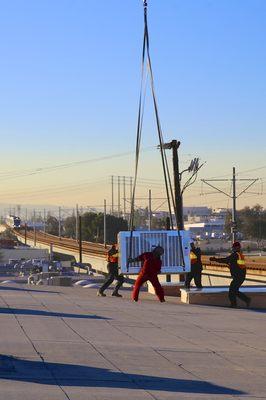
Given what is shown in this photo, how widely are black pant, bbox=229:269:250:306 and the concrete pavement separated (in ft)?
6.26

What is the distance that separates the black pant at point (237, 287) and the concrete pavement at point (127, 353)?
6.26 ft

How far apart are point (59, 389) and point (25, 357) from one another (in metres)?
1.95

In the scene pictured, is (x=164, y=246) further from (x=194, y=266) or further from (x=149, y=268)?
(x=149, y=268)

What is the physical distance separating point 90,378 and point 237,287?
12.3 metres

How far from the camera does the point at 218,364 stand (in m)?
10.9

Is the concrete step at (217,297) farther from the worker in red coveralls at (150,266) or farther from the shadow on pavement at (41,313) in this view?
the shadow on pavement at (41,313)

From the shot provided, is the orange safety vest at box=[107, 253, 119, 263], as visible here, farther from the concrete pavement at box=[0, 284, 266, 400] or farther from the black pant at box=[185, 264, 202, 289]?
the concrete pavement at box=[0, 284, 266, 400]

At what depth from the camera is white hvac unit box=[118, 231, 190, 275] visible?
22297mm

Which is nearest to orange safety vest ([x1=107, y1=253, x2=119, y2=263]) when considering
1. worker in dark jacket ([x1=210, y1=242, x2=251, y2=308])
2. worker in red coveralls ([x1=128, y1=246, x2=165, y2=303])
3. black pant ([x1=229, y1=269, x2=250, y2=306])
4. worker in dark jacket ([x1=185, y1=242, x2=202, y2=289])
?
worker in dark jacket ([x1=185, y1=242, x2=202, y2=289])

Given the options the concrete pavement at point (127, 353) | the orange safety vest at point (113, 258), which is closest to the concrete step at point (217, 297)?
the orange safety vest at point (113, 258)

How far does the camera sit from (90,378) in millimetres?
9055

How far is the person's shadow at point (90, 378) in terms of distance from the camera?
28.6ft

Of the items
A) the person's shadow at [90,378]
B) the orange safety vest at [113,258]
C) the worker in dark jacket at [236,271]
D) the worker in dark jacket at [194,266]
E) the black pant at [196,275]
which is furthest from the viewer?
the black pant at [196,275]

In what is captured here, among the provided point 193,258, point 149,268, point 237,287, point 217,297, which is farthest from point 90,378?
point 193,258
